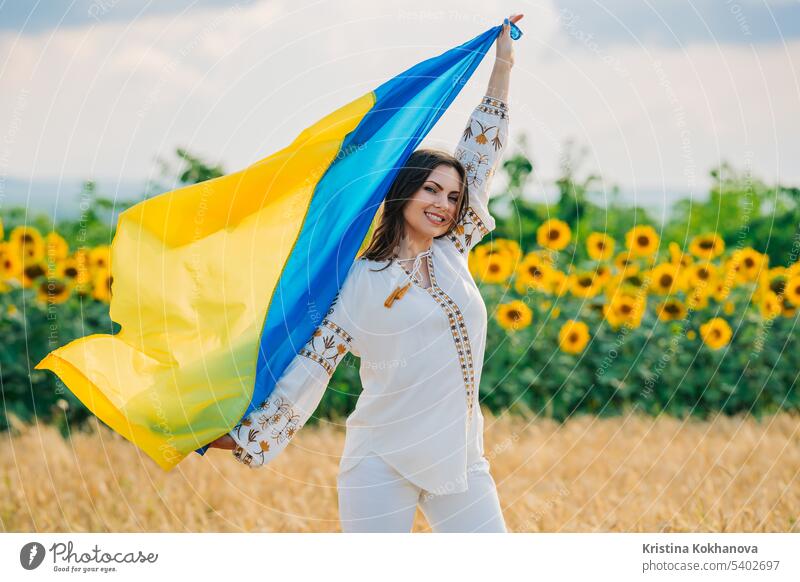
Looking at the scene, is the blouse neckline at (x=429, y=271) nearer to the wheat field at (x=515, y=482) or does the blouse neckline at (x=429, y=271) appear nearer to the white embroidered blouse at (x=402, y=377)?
the white embroidered blouse at (x=402, y=377)

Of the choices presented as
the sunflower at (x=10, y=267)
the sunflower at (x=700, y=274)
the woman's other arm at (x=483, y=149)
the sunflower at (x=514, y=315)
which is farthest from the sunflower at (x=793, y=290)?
the sunflower at (x=10, y=267)

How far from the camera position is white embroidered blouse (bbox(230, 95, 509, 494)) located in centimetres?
342

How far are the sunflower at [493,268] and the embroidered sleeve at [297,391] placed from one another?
328 centimetres

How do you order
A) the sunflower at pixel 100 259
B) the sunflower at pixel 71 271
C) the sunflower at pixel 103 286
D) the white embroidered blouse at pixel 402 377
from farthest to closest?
the sunflower at pixel 71 271
the sunflower at pixel 100 259
the sunflower at pixel 103 286
the white embroidered blouse at pixel 402 377

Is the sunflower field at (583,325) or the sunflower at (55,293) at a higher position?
the sunflower at (55,293)

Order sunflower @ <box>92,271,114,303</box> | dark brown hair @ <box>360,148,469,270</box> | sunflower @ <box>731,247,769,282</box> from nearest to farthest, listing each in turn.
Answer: dark brown hair @ <box>360,148,469,270</box>
sunflower @ <box>92,271,114,303</box>
sunflower @ <box>731,247,769,282</box>

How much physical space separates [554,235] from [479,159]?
342cm

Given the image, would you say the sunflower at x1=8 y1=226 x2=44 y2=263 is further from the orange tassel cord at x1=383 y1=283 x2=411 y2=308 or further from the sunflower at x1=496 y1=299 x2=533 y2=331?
the orange tassel cord at x1=383 y1=283 x2=411 y2=308

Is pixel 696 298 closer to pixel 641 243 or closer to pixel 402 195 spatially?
pixel 641 243

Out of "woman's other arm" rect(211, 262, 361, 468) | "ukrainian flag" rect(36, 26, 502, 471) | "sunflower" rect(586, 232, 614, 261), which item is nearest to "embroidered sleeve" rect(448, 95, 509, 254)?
"ukrainian flag" rect(36, 26, 502, 471)

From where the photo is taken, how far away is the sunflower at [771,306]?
698cm

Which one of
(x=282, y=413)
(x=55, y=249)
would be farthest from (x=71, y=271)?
(x=282, y=413)

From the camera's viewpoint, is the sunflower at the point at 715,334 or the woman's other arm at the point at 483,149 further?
the sunflower at the point at 715,334

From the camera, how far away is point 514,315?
22.2ft
